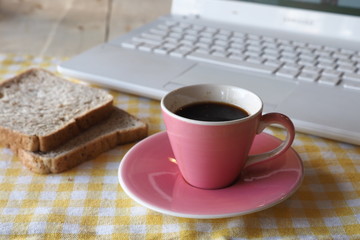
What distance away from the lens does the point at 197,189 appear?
1.72 ft

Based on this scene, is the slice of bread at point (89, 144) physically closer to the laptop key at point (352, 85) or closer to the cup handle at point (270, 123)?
the cup handle at point (270, 123)

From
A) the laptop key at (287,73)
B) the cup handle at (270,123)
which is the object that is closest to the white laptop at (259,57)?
the laptop key at (287,73)

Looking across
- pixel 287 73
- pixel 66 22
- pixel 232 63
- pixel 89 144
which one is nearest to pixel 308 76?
pixel 287 73

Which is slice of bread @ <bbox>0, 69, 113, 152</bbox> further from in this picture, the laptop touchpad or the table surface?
the laptop touchpad

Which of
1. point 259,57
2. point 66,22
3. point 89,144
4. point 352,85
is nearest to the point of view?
point 89,144

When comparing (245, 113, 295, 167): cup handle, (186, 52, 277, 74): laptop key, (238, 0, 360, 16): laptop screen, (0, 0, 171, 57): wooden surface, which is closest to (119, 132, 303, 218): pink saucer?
(245, 113, 295, 167): cup handle

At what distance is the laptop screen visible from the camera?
0.90 meters

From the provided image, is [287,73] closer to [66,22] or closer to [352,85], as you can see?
[352,85]

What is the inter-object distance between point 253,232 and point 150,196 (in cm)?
12

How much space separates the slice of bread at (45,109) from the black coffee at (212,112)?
19 centimetres

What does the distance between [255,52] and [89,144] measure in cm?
39

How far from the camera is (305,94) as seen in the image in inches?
28.3

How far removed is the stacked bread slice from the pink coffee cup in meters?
0.15

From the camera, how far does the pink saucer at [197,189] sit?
0.48 metres
